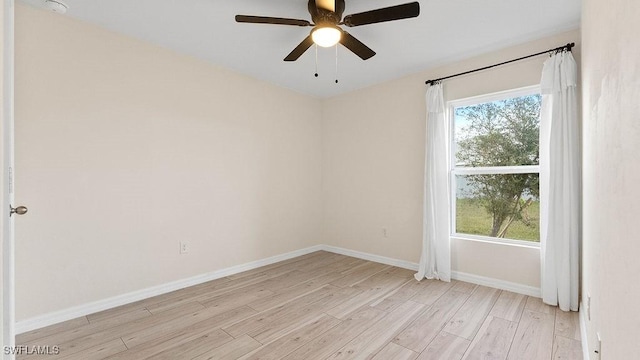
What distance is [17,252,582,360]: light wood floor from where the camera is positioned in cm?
185

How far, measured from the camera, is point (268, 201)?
12.6 ft

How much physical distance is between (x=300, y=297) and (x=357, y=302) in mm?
565

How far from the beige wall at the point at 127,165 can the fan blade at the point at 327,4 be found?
185cm

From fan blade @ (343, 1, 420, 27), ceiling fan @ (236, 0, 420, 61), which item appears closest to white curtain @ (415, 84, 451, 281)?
ceiling fan @ (236, 0, 420, 61)

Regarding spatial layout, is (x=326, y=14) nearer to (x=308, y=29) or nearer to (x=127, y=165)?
(x=308, y=29)

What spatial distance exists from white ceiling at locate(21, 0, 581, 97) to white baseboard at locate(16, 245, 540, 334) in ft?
8.10

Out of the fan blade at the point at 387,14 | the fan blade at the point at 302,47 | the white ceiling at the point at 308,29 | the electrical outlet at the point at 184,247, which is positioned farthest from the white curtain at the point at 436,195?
the electrical outlet at the point at 184,247

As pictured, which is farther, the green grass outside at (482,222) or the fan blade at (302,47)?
the green grass outside at (482,222)

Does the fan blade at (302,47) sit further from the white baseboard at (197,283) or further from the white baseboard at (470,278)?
the white baseboard at (470,278)

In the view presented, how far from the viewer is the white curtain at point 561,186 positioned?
92.7 inches

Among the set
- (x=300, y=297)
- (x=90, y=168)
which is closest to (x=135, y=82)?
(x=90, y=168)

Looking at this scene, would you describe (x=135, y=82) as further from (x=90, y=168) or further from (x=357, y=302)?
(x=357, y=302)

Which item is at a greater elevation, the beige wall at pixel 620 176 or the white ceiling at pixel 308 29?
the white ceiling at pixel 308 29

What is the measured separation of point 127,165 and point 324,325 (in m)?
2.33
